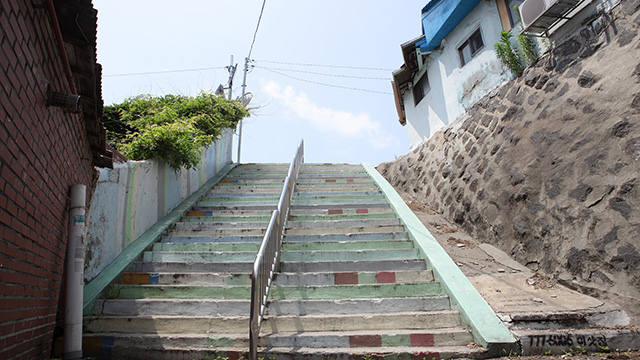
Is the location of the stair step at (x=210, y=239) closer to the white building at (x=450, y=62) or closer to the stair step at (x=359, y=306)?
the stair step at (x=359, y=306)

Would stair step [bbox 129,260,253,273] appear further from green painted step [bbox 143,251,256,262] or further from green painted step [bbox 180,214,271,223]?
green painted step [bbox 180,214,271,223]

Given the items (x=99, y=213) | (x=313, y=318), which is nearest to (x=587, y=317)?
(x=313, y=318)

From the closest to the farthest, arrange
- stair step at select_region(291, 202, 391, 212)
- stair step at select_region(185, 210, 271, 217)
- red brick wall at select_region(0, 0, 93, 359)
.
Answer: red brick wall at select_region(0, 0, 93, 359)
stair step at select_region(185, 210, 271, 217)
stair step at select_region(291, 202, 391, 212)

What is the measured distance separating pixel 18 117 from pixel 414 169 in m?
8.97

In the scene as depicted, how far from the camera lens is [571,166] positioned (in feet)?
15.7

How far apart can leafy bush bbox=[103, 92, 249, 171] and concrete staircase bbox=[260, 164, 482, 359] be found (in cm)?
257

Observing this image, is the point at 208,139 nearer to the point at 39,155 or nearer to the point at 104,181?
the point at 104,181

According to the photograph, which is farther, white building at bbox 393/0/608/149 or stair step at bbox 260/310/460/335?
white building at bbox 393/0/608/149

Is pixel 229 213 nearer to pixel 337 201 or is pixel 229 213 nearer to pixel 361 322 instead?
pixel 337 201

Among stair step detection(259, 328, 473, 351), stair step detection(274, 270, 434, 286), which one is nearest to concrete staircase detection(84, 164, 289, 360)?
stair step detection(259, 328, 473, 351)

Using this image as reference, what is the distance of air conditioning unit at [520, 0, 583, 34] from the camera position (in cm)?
567

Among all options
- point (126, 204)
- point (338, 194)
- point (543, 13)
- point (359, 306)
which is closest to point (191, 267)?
point (126, 204)

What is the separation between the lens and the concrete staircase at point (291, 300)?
12.0ft

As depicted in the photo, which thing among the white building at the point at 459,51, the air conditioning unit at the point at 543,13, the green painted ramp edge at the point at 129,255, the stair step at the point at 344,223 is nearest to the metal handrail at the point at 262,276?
the stair step at the point at 344,223
